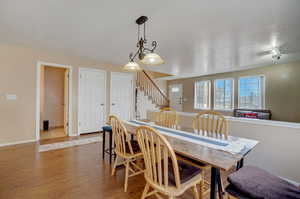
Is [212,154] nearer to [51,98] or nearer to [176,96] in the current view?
[51,98]

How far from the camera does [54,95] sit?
5332mm

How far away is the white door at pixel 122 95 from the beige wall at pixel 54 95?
2.26 meters

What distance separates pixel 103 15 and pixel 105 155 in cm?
249

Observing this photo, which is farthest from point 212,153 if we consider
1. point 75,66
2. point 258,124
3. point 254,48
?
point 75,66

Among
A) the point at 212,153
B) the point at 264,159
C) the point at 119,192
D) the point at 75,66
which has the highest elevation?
the point at 75,66

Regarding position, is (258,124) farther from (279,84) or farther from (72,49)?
(72,49)

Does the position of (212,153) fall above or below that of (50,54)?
below

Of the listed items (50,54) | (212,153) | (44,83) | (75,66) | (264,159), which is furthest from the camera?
(44,83)

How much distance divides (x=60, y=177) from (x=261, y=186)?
94.6 inches

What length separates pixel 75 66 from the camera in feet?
13.7

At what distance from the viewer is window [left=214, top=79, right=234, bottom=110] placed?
592 cm

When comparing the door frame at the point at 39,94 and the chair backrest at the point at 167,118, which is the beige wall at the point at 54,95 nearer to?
the door frame at the point at 39,94

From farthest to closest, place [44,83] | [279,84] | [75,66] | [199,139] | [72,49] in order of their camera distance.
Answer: [44,83] < [279,84] < [75,66] < [72,49] < [199,139]

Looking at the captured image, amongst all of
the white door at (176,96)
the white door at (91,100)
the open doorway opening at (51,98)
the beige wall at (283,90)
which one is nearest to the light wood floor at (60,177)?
the white door at (91,100)
